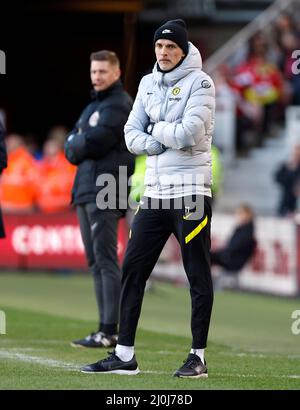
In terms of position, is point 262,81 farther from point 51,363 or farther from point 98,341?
point 51,363

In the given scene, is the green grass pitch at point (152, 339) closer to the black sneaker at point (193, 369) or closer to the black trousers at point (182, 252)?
the black sneaker at point (193, 369)

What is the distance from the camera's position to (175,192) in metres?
8.77

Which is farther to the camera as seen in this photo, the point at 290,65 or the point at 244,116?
the point at 244,116

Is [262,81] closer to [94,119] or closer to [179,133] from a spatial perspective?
[94,119]

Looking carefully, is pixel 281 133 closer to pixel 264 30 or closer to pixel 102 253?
pixel 264 30

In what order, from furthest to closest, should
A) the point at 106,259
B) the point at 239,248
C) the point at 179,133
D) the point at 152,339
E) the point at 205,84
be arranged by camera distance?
the point at 239,248
the point at 152,339
the point at 106,259
the point at 205,84
the point at 179,133

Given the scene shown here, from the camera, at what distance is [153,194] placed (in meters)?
8.88

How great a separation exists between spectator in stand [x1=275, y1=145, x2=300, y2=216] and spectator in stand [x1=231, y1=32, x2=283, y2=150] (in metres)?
3.00

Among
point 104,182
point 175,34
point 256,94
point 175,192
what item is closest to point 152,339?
point 104,182

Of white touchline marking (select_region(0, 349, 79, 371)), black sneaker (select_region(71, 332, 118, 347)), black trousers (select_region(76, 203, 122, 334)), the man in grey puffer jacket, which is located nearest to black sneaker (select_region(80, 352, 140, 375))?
the man in grey puffer jacket

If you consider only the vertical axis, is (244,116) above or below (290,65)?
below

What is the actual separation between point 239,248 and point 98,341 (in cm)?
730

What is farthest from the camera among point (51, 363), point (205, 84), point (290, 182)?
point (290, 182)

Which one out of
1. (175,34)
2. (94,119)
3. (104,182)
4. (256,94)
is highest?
(256,94)
